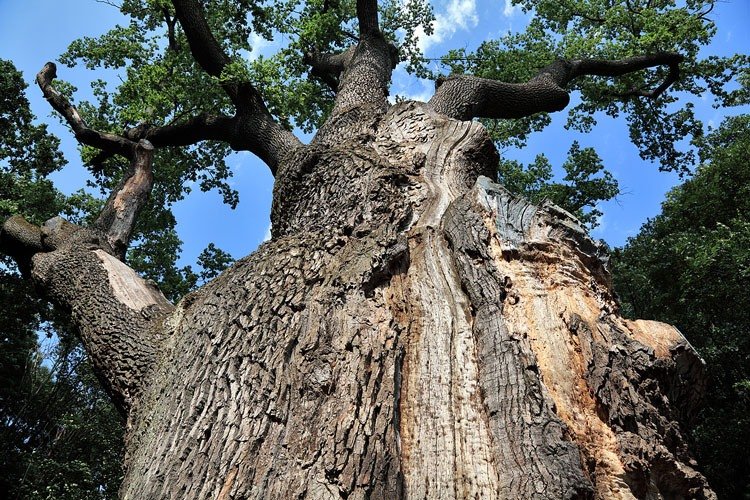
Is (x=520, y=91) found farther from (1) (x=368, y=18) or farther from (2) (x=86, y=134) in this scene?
(2) (x=86, y=134)

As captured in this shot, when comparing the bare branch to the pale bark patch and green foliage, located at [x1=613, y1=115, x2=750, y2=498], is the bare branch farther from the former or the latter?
green foliage, located at [x1=613, y1=115, x2=750, y2=498]

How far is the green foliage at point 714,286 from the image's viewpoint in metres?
10.3

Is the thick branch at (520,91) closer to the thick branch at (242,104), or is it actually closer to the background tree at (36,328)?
the thick branch at (242,104)

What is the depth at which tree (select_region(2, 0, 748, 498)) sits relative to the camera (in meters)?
1.95

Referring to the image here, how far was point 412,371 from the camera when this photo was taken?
2375 mm

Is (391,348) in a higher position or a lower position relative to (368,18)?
lower

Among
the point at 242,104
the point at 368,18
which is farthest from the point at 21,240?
the point at 368,18

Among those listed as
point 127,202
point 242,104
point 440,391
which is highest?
point 242,104

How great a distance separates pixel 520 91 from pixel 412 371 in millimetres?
5023

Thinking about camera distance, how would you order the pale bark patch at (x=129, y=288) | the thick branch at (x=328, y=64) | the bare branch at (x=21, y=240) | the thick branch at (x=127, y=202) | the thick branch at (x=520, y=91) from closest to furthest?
the pale bark patch at (x=129, y=288)
the bare branch at (x=21, y=240)
the thick branch at (x=127, y=202)
the thick branch at (x=520, y=91)
the thick branch at (x=328, y=64)

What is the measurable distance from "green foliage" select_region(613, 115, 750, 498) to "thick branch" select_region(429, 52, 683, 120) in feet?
11.1

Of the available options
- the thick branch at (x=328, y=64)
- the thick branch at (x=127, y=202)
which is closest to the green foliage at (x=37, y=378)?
the thick branch at (x=127, y=202)

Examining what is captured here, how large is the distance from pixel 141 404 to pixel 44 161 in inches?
468

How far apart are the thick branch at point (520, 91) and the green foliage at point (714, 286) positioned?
11.1ft
